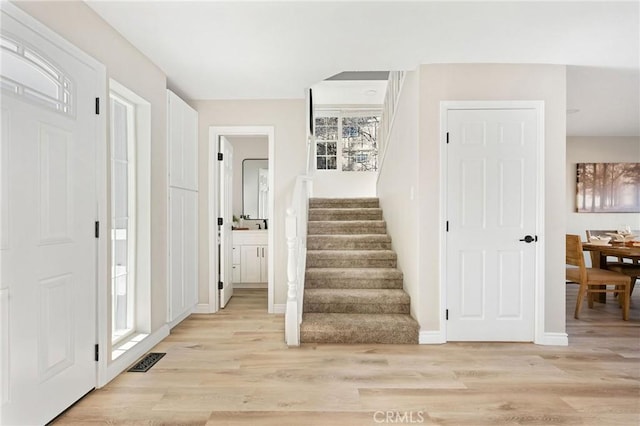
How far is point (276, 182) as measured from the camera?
4.15 m

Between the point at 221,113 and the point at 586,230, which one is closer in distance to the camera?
the point at 221,113

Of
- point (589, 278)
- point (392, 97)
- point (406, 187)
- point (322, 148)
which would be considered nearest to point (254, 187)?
point (322, 148)

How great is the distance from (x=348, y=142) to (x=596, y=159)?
4311 mm

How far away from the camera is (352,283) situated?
148 inches

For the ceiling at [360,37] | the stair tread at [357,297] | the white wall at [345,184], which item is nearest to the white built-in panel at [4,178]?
the ceiling at [360,37]

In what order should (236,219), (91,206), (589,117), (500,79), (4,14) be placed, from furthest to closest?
(236,219) < (589,117) < (500,79) < (91,206) < (4,14)

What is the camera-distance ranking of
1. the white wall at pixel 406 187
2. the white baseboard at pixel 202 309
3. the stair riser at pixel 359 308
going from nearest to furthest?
1. the white wall at pixel 406 187
2. the stair riser at pixel 359 308
3. the white baseboard at pixel 202 309

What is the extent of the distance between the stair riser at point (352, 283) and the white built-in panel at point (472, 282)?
723mm

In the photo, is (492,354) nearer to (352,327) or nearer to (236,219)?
(352,327)

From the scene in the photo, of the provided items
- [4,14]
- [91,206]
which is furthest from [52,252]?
[4,14]

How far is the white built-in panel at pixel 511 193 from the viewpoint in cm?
315

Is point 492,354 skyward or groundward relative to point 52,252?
groundward

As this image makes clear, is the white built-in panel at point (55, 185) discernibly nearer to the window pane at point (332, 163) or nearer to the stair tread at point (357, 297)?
the stair tread at point (357, 297)

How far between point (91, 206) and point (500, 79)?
3.35m
